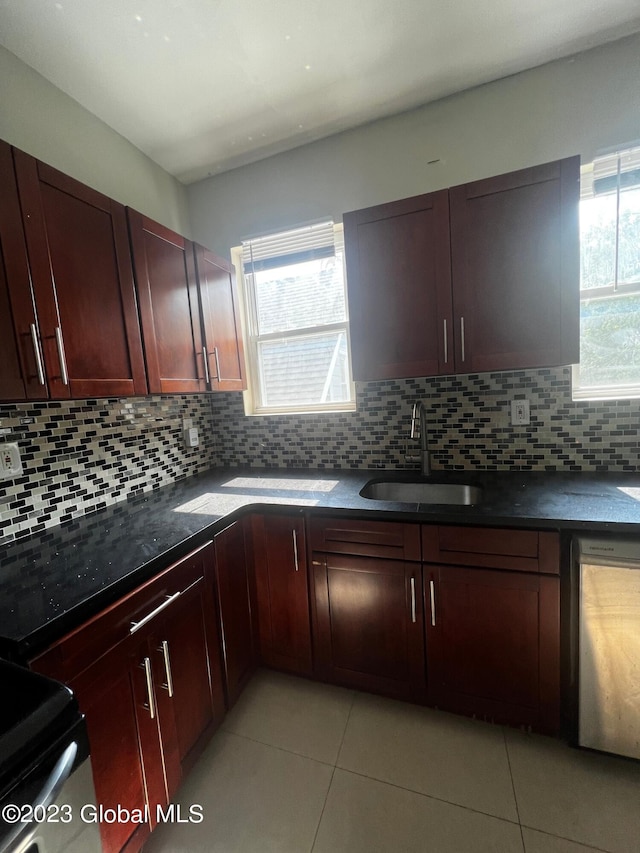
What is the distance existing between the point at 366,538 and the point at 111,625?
0.91m

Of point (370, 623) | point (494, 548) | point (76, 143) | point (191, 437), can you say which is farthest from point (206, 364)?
point (494, 548)

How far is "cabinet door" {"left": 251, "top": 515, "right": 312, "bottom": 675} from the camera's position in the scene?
1.57 metres

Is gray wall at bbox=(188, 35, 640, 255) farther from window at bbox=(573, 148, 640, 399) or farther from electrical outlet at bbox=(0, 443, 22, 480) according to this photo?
electrical outlet at bbox=(0, 443, 22, 480)

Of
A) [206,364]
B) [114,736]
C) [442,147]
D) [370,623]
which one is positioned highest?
[442,147]

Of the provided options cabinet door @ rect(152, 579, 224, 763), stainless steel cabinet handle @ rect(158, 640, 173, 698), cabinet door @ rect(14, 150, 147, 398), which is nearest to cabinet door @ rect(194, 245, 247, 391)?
cabinet door @ rect(14, 150, 147, 398)

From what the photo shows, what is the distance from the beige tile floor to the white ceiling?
111 inches

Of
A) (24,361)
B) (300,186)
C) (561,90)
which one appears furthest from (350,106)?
(24,361)

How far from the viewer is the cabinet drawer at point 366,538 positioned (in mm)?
1390

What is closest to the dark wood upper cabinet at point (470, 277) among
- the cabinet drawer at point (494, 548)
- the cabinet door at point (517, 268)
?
the cabinet door at point (517, 268)

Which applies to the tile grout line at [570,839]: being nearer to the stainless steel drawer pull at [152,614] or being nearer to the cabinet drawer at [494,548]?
the cabinet drawer at [494,548]

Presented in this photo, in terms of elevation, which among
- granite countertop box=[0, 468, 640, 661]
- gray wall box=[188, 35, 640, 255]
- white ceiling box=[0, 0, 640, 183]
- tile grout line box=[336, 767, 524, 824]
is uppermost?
white ceiling box=[0, 0, 640, 183]

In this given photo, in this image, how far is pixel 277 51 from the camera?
4.83 feet

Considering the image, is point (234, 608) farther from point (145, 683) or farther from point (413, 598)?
point (413, 598)

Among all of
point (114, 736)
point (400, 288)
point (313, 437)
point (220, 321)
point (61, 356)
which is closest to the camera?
point (114, 736)
